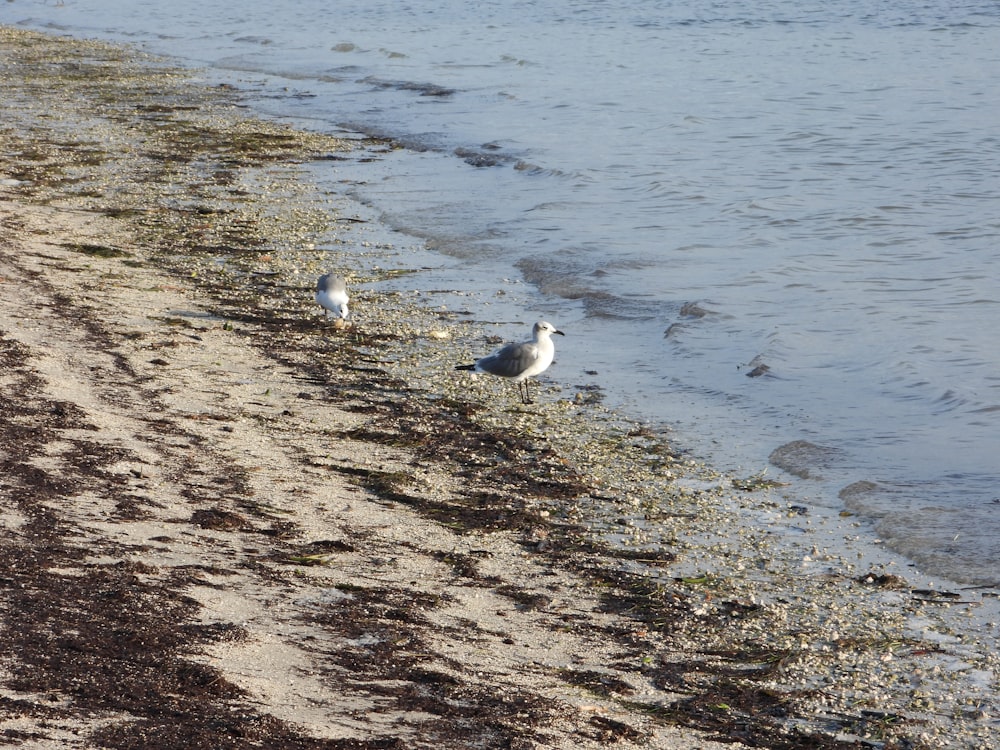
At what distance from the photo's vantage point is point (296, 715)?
11.9 ft

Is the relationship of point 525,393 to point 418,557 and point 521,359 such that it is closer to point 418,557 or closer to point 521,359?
point 521,359

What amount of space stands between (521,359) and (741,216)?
20.8 feet

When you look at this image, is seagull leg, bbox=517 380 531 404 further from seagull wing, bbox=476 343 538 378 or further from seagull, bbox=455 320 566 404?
seagull wing, bbox=476 343 538 378

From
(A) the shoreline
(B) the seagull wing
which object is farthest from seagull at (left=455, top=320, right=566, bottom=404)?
(A) the shoreline

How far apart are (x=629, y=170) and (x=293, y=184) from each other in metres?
4.40

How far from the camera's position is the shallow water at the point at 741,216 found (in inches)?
287

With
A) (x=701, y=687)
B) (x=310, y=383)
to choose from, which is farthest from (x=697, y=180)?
(x=701, y=687)

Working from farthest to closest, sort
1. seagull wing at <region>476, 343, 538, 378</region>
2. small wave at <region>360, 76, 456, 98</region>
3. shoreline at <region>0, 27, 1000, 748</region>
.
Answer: small wave at <region>360, 76, 456, 98</region> < seagull wing at <region>476, 343, 538, 378</region> < shoreline at <region>0, 27, 1000, 748</region>

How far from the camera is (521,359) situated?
727 centimetres

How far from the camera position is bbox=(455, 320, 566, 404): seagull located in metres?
7.26

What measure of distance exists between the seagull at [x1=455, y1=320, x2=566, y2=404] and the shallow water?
653mm

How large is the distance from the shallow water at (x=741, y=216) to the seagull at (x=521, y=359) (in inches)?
25.7

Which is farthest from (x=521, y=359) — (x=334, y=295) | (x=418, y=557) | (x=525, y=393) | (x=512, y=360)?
(x=418, y=557)

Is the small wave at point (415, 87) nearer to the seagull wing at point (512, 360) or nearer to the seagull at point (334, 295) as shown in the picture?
the seagull at point (334, 295)
